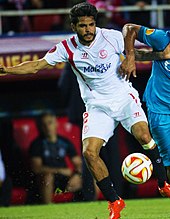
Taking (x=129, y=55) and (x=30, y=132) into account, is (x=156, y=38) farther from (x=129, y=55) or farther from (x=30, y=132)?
(x=30, y=132)

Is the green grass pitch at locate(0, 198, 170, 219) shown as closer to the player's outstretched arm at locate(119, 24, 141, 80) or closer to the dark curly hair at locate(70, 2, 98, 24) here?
the player's outstretched arm at locate(119, 24, 141, 80)

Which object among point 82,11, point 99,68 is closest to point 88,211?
point 99,68

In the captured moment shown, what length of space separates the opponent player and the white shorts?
13.4 inches

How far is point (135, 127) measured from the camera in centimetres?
1020

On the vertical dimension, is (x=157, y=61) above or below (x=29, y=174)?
above

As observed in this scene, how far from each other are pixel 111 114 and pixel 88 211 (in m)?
2.07

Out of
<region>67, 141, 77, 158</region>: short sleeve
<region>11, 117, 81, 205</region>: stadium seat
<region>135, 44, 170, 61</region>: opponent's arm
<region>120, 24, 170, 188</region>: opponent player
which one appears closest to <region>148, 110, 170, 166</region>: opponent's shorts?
<region>120, 24, 170, 188</region>: opponent player

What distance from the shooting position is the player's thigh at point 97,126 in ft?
33.1

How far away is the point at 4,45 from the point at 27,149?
2390mm

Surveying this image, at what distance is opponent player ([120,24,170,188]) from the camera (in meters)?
10.2

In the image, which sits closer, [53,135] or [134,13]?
[53,135]

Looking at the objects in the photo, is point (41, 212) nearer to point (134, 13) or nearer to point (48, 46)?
point (48, 46)

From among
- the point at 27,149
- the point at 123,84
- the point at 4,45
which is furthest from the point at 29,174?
the point at 123,84

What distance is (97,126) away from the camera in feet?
33.2
